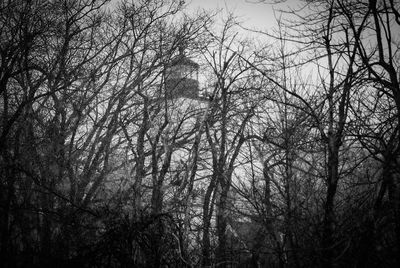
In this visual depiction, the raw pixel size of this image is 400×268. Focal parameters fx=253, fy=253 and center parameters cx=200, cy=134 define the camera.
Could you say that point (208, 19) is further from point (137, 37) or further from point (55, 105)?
point (55, 105)

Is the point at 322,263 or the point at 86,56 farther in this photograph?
the point at 86,56

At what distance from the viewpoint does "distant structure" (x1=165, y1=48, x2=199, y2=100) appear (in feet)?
27.4

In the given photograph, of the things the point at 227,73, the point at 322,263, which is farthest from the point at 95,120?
the point at 322,263

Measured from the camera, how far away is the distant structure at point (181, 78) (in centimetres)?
834

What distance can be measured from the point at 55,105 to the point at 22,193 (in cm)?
243

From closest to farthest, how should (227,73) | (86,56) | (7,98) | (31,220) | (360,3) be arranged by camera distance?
(360,3), (31,220), (7,98), (86,56), (227,73)

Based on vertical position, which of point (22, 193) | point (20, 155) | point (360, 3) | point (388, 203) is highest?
point (360, 3)

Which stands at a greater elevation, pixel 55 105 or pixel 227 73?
pixel 227 73

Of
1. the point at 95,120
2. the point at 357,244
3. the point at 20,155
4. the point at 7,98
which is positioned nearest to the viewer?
the point at 357,244

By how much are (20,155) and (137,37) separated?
4.67 metres

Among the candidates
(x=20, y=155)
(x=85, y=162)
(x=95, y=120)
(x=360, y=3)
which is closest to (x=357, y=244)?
(x=360, y=3)

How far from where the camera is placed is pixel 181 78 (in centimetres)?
869

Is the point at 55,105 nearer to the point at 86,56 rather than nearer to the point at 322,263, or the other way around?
the point at 86,56

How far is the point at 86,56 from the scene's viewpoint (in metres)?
6.72
